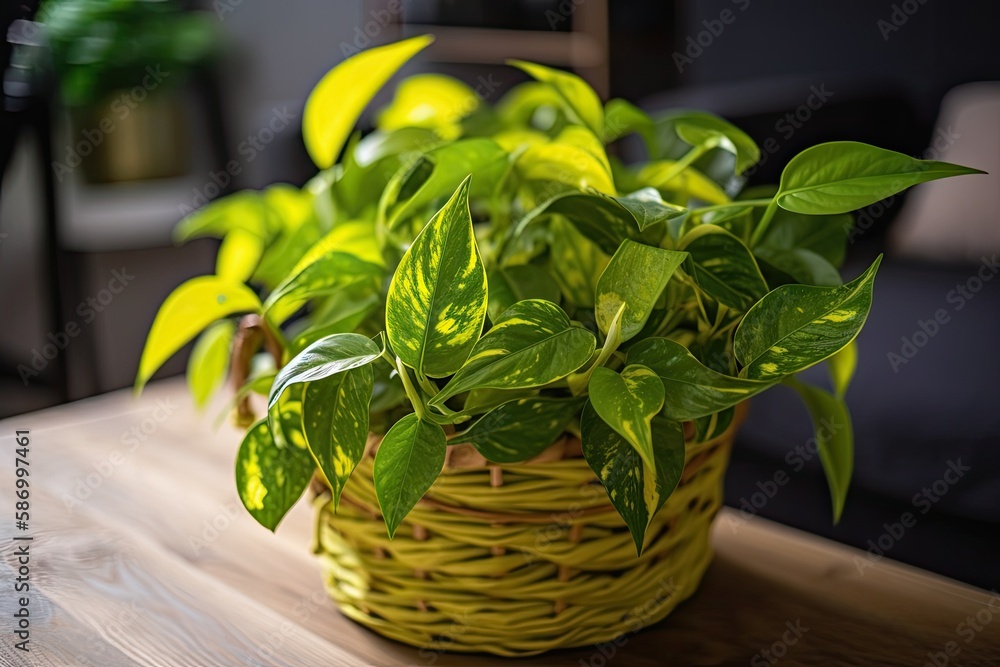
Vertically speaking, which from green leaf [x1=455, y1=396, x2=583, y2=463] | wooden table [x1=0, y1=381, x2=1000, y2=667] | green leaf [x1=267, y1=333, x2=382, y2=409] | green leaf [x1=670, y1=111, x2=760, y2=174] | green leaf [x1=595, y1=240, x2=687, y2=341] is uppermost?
green leaf [x1=670, y1=111, x2=760, y2=174]

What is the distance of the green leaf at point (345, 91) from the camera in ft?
1.64

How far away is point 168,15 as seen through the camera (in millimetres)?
2273

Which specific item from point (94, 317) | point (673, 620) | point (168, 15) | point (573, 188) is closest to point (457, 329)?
point (573, 188)

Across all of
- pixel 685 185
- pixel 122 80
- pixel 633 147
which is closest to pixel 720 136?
pixel 685 185

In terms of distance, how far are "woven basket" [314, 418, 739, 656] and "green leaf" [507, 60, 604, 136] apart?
19 cm

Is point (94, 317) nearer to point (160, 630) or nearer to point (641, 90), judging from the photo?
point (641, 90)

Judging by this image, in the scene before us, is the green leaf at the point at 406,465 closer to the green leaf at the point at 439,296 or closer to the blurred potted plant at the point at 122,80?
the green leaf at the point at 439,296

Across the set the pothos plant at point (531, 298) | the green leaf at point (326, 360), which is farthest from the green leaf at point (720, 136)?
the green leaf at point (326, 360)

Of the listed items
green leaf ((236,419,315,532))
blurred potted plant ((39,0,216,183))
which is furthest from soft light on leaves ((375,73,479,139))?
blurred potted plant ((39,0,216,183))

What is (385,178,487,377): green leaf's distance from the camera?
0.34 metres

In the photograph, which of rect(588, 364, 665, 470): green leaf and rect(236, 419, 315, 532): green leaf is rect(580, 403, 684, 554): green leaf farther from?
rect(236, 419, 315, 532): green leaf

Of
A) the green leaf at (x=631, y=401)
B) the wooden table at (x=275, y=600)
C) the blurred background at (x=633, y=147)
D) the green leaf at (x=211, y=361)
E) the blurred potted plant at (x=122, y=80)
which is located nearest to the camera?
the green leaf at (x=631, y=401)

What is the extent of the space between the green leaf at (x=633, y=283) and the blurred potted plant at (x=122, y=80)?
1871 mm

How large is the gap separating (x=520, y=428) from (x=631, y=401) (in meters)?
0.06
